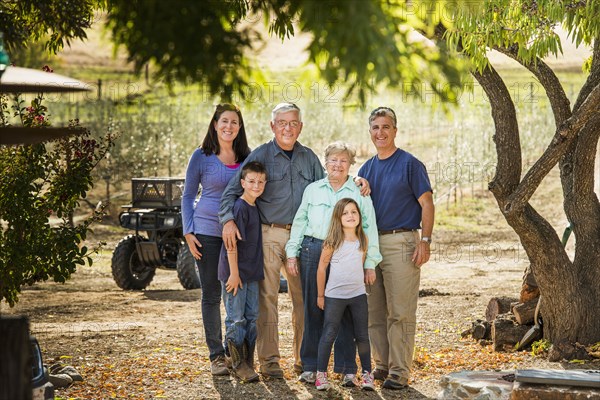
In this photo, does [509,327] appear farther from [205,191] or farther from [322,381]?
[205,191]

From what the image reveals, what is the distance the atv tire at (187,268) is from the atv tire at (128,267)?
0.73m

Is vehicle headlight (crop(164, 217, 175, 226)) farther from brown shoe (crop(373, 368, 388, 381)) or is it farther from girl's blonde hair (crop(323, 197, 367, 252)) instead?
girl's blonde hair (crop(323, 197, 367, 252))

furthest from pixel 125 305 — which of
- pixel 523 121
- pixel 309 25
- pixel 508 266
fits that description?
pixel 523 121

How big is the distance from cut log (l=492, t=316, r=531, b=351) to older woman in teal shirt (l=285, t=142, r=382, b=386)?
1701mm

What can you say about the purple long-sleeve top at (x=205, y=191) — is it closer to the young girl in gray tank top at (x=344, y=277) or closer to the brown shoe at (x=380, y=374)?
the young girl in gray tank top at (x=344, y=277)

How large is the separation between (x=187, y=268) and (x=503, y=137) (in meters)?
5.03

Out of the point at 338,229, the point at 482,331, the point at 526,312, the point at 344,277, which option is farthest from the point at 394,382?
the point at 482,331

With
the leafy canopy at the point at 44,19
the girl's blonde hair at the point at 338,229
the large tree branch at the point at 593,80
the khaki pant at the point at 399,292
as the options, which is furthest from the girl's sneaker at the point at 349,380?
the leafy canopy at the point at 44,19

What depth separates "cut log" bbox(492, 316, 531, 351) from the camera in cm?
705

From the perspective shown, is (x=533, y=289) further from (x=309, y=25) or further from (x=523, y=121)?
(x=523, y=121)

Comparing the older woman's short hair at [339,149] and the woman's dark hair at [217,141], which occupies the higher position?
the woman's dark hair at [217,141]

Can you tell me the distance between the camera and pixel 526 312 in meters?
7.10

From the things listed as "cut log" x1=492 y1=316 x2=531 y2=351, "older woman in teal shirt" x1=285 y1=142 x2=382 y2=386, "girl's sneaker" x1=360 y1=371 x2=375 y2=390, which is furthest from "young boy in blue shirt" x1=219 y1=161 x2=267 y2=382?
"cut log" x1=492 y1=316 x2=531 y2=351

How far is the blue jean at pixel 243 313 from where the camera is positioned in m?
5.83
